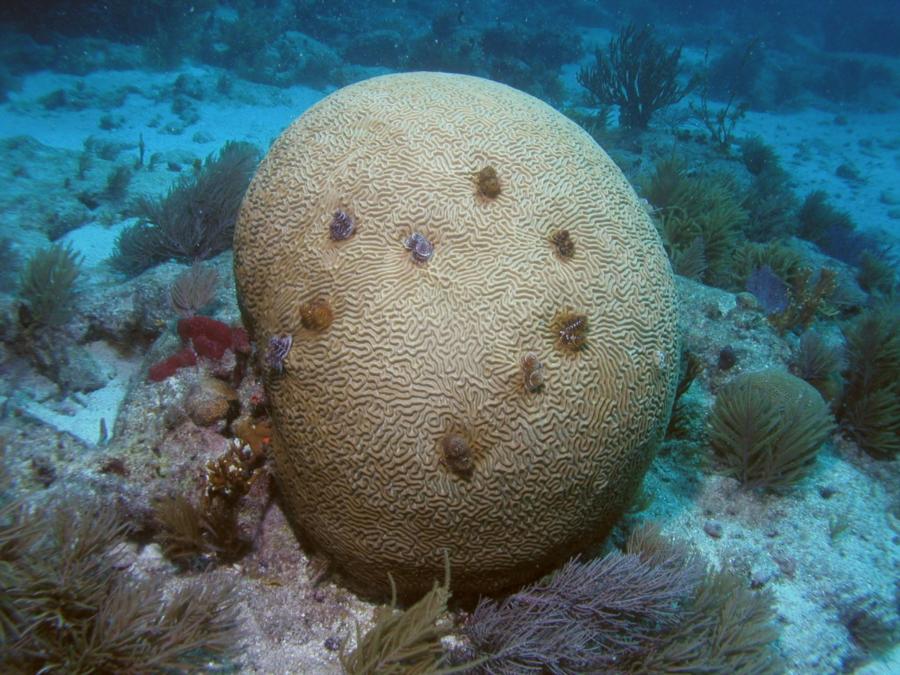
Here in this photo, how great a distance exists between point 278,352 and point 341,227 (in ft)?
2.71

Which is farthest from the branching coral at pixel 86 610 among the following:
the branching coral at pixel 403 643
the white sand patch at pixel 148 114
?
the white sand patch at pixel 148 114

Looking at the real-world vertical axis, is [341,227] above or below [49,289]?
above

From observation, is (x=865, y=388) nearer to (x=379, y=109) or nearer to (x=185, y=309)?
(x=379, y=109)

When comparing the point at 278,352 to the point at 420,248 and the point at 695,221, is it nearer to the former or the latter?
the point at 420,248

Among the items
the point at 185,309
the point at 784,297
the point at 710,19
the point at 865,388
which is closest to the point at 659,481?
the point at 865,388

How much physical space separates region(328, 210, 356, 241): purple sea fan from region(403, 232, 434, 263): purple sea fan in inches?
14.3

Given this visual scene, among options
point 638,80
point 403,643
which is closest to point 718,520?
point 403,643

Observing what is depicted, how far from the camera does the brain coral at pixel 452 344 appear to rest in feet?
9.45

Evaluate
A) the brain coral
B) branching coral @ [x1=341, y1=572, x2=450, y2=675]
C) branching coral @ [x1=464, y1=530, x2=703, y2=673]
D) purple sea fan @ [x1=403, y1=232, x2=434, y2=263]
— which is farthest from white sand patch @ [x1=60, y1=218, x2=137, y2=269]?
branching coral @ [x1=464, y1=530, x2=703, y2=673]

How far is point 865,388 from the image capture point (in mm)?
5668

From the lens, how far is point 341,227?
3.15m

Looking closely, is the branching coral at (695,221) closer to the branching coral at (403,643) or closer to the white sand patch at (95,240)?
the branching coral at (403,643)

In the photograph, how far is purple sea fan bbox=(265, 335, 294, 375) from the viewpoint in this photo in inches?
Result: 121

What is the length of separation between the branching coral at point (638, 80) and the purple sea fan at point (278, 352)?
48.0 feet
